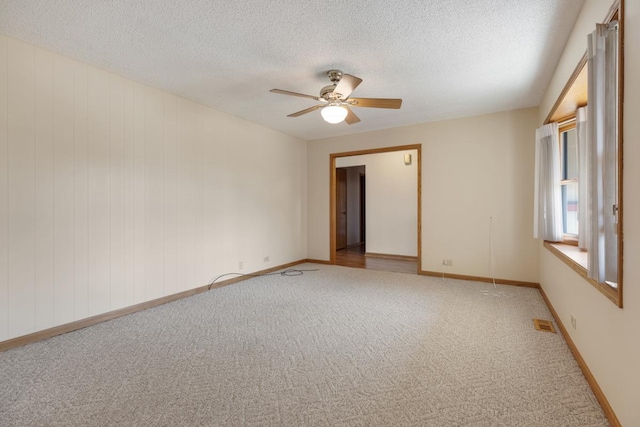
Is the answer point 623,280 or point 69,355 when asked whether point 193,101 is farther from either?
point 623,280

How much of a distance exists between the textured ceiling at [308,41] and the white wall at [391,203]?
3159 mm

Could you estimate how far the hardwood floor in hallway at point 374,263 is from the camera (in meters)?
5.55

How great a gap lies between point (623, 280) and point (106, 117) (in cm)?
424

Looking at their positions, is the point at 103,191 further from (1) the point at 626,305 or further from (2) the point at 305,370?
(1) the point at 626,305

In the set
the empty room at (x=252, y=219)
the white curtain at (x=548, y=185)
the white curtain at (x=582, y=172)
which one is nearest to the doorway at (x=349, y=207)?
the empty room at (x=252, y=219)

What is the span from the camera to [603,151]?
1563 millimetres

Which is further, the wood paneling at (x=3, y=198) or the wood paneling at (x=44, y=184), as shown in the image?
the wood paneling at (x=44, y=184)

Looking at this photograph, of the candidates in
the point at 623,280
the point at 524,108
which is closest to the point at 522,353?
the point at 623,280

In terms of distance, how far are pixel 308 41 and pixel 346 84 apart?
483 millimetres

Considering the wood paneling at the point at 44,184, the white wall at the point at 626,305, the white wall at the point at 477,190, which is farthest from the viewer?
the white wall at the point at 477,190

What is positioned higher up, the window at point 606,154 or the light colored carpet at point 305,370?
the window at point 606,154

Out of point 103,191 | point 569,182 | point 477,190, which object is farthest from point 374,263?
point 103,191

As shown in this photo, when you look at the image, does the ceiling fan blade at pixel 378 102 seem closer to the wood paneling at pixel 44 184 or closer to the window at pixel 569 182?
the window at pixel 569 182

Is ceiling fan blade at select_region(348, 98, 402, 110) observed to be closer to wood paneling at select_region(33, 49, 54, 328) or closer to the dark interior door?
wood paneling at select_region(33, 49, 54, 328)
